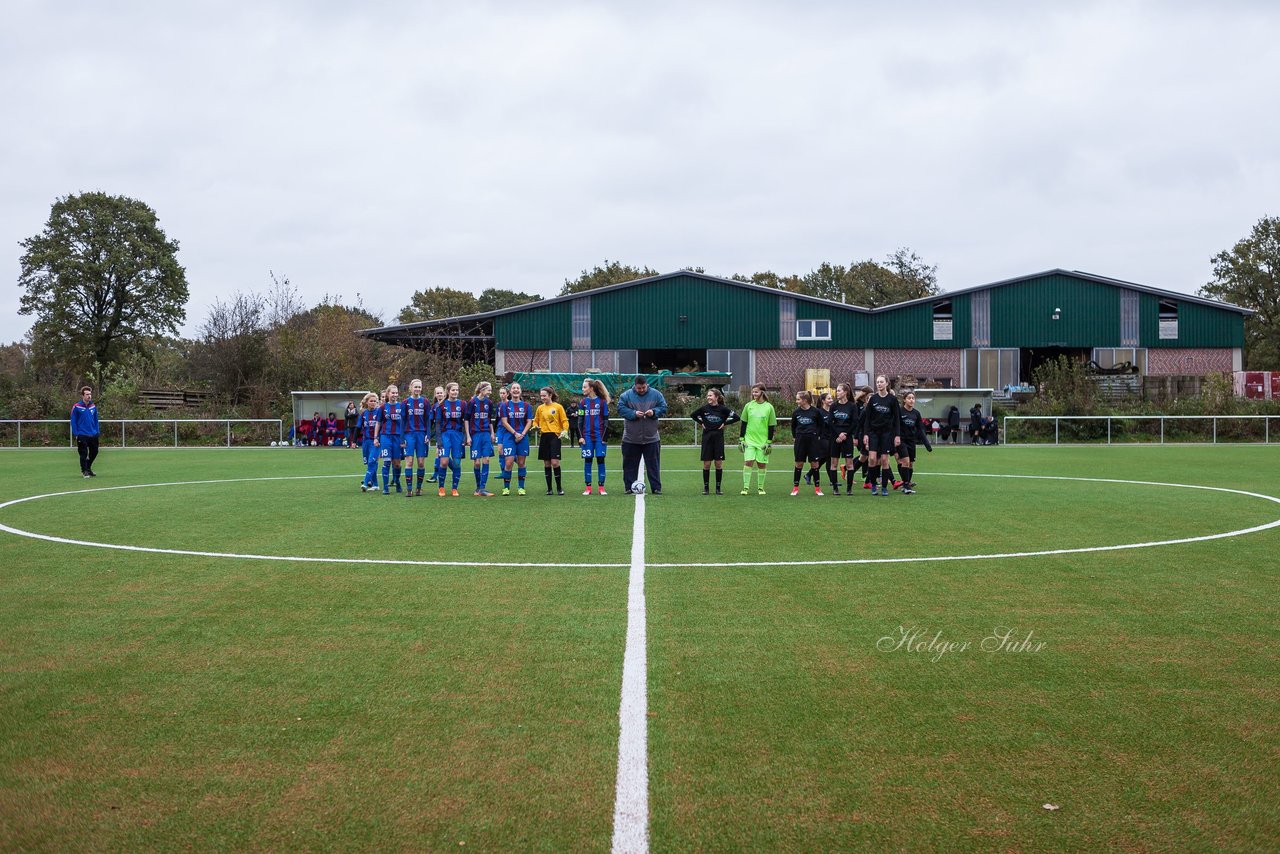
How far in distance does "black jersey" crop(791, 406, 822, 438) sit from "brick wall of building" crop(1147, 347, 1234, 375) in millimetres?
41262

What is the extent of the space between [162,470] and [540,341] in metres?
28.5

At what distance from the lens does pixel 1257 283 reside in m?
77.1

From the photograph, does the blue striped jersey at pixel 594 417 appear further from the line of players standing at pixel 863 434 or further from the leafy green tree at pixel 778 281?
the leafy green tree at pixel 778 281

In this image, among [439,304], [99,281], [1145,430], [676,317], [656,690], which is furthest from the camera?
[439,304]

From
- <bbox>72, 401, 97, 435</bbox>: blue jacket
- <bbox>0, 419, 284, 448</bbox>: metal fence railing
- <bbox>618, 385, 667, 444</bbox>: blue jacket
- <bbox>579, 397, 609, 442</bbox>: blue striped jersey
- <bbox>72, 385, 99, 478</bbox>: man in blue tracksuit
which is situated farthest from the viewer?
<bbox>0, 419, 284, 448</bbox>: metal fence railing

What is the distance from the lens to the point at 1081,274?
51969mm

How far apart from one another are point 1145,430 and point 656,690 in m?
38.9

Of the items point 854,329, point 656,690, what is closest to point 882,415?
point 656,690

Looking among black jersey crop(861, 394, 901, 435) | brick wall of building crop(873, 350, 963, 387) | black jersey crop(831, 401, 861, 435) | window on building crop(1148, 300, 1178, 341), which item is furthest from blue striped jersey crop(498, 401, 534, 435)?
window on building crop(1148, 300, 1178, 341)

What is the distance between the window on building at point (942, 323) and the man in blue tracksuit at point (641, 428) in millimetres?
38138

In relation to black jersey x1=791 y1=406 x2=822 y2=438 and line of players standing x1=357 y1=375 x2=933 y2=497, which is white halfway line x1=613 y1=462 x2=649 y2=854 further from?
black jersey x1=791 y1=406 x2=822 y2=438

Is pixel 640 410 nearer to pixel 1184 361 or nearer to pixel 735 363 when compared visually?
pixel 735 363

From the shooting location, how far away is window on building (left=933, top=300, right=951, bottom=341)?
174 feet

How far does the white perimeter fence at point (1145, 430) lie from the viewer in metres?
38.7
